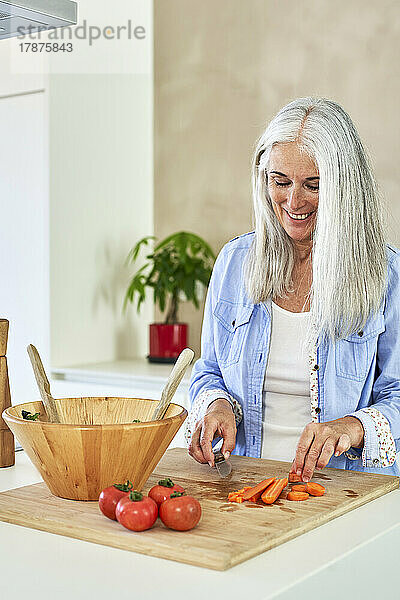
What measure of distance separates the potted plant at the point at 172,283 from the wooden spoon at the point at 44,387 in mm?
1668

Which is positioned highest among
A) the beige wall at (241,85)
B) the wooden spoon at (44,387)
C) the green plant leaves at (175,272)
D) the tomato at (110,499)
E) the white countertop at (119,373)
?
the beige wall at (241,85)

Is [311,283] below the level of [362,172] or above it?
below

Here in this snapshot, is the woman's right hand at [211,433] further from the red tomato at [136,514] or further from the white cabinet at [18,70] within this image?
the white cabinet at [18,70]

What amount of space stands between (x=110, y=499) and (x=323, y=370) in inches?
25.8

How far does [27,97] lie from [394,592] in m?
2.34

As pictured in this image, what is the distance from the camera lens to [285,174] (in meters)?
1.62

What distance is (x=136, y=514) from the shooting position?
1.09 meters

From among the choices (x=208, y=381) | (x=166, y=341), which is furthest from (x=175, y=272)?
(x=208, y=381)

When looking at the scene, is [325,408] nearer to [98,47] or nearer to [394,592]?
[394,592]

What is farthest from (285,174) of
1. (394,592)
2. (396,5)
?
(396,5)

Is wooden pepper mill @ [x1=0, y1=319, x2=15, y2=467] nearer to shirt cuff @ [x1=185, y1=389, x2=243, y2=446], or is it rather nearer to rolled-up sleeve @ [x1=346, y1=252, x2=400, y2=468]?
shirt cuff @ [x1=185, y1=389, x2=243, y2=446]

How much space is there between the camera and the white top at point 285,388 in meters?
1.70

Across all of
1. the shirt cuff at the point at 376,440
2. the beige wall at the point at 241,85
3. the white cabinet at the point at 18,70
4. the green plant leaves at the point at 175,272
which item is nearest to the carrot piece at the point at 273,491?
the shirt cuff at the point at 376,440

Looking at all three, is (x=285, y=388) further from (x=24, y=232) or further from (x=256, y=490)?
(x=24, y=232)
